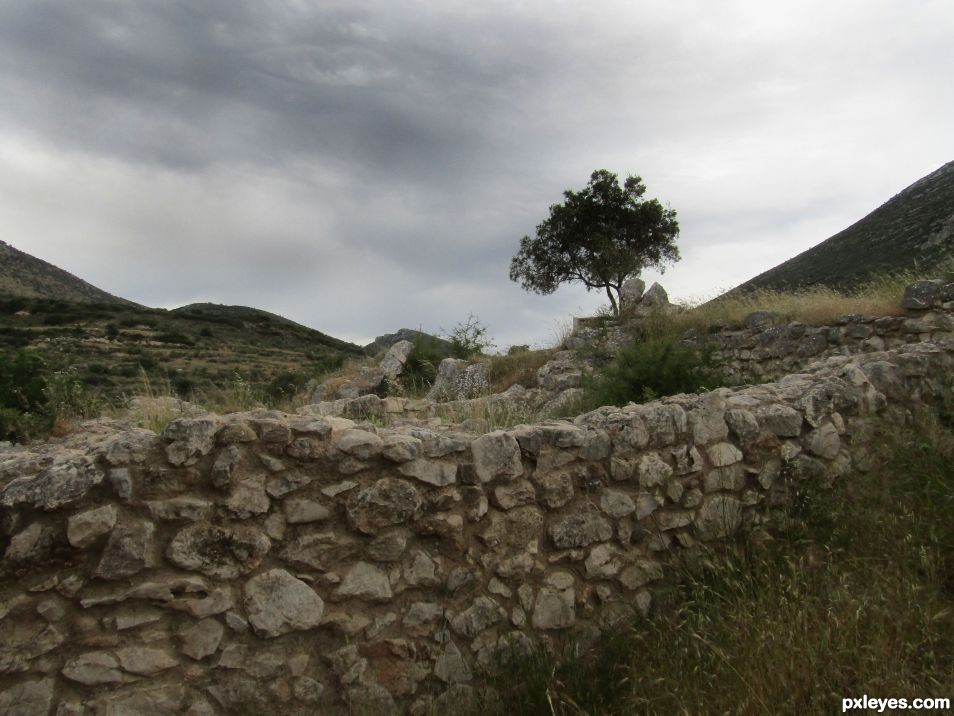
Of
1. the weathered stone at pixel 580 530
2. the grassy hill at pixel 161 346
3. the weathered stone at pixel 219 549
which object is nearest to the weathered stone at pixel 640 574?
the weathered stone at pixel 580 530

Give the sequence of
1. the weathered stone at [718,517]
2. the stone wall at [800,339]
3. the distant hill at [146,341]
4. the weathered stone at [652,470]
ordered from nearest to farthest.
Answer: the weathered stone at [652,470], the weathered stone at [718,517], the stone wall at [800,339], the distant hill at [146,341]

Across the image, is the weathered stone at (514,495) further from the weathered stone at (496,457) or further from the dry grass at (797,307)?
the dry grass at (797,307)

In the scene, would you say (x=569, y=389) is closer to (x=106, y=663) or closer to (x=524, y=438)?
(x=524, y=438)

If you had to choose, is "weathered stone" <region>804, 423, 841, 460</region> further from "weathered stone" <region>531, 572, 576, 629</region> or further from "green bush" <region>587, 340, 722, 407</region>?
"green bush" <region>587, 340, 722, 407</region>

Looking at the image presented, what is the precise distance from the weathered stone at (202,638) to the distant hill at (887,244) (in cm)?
1531

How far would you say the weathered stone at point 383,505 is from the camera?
3.04m

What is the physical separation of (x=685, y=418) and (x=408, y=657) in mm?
2025

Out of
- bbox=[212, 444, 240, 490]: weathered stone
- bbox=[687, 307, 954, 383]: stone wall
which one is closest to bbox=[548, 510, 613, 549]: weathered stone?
bbox=[212, 444, 240, 490]: weathered stone

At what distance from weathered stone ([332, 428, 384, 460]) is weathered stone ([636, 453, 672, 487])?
1.47 meters

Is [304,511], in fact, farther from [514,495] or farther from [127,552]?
[514,495]

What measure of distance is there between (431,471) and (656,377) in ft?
16.1

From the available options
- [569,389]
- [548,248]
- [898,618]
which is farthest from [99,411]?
[548,248]

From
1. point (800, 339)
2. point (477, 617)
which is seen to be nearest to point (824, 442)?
point (477, 617)

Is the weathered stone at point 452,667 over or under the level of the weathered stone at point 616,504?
under
